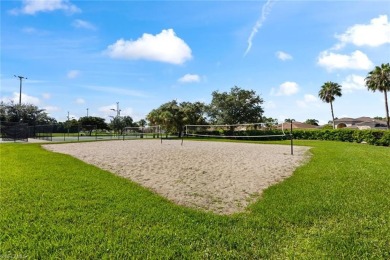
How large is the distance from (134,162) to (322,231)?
8.22 meters

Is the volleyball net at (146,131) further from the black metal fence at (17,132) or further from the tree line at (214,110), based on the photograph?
the black metal fence at (17,132)

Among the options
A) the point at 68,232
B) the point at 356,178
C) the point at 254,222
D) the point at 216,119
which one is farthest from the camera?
the point at 216,119

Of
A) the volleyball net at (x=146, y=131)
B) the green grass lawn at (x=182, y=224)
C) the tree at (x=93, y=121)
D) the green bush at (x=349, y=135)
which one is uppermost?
the tree at (x=93, y=121)

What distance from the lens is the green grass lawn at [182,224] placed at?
12.4ft

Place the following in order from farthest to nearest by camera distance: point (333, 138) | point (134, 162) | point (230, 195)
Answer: point (333, 138) < point (134, 162) < point (230, 195)

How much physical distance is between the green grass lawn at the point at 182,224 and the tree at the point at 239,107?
38169 millimetres

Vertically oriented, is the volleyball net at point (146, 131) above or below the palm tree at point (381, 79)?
below

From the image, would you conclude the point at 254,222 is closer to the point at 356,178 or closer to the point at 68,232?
the point at 68,232

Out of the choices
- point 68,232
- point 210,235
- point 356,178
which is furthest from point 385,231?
point 68,232

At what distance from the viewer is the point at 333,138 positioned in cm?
3086

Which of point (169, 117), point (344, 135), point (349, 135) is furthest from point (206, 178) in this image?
point (169, 117)

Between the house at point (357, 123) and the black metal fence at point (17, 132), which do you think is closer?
the black metal fence at point (17, 132)

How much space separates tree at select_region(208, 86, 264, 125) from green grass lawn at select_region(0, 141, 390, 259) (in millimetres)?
38169

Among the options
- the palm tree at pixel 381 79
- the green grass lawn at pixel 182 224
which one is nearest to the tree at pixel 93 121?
the palm tree at pixel 381 79
